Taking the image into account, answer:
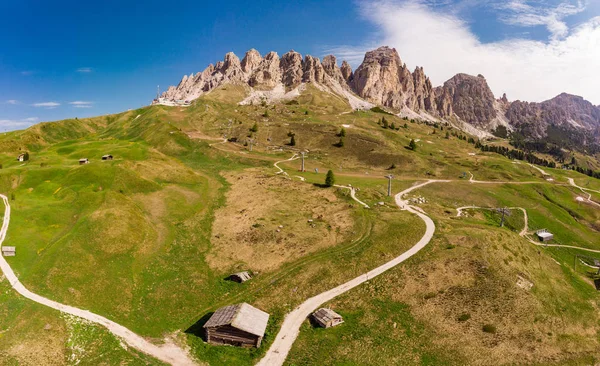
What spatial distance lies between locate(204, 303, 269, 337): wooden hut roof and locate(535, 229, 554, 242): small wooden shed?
301 ft

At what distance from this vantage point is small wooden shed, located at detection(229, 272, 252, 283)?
5487 cm

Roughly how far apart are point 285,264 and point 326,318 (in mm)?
16964

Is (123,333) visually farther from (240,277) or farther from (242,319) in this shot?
(240,277)

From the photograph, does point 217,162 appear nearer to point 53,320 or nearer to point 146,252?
point 146,252

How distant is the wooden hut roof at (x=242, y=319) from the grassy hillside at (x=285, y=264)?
82.5 inches

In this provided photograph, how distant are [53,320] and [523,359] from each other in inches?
2342

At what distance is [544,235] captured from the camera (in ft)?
316

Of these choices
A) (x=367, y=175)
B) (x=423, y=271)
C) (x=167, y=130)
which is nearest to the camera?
(x=423, y=271)

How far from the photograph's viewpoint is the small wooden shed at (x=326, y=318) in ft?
145

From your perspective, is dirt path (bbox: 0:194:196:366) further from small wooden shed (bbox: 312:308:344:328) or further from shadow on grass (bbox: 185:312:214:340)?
small wooden shed (bbox: 312:308:344:328)

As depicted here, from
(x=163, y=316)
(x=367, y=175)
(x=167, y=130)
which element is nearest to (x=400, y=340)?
(x=163, y=316)

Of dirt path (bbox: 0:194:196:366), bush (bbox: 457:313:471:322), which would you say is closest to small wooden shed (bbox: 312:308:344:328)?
dirt path (bbox: 0:194:196:366)

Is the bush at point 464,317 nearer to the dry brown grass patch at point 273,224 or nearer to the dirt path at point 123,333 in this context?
the dry brown grass patch at point 273,224

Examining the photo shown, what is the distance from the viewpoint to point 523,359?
41.0 meters
